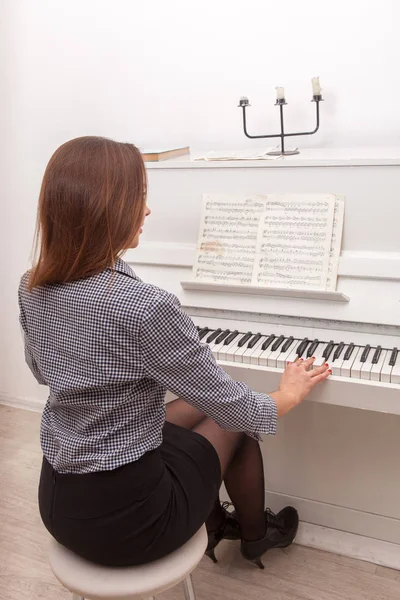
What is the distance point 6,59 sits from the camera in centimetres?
288

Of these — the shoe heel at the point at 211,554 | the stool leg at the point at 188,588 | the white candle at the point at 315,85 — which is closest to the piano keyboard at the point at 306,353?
the stool leg at the point at 188,588

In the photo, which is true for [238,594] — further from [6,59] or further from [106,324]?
[6,59]

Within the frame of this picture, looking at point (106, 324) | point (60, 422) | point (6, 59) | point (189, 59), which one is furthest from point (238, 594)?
point (6, 59)

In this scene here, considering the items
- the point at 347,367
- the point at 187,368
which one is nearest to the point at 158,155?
the point at 347,367

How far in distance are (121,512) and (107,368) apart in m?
0.31

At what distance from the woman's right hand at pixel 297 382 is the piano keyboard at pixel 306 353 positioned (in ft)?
0.12

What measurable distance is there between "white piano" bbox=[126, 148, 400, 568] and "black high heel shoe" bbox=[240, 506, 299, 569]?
88mm

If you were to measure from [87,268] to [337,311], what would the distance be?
0.82m

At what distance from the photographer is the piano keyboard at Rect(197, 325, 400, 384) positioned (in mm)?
1606

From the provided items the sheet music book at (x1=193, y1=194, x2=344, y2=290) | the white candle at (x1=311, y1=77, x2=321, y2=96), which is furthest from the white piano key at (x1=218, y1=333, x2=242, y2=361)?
the white candle at (x1=311, y1=77, x2=321, y2=96)

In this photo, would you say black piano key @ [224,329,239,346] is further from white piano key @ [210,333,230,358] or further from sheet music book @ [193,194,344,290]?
sheet music book @ [193,194,344,290]

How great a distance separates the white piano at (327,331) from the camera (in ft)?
5.64

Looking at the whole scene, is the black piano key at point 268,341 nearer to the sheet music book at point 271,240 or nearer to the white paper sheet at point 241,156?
the sheet music book at point 271,240

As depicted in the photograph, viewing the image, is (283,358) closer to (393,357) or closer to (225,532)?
(393,357)
